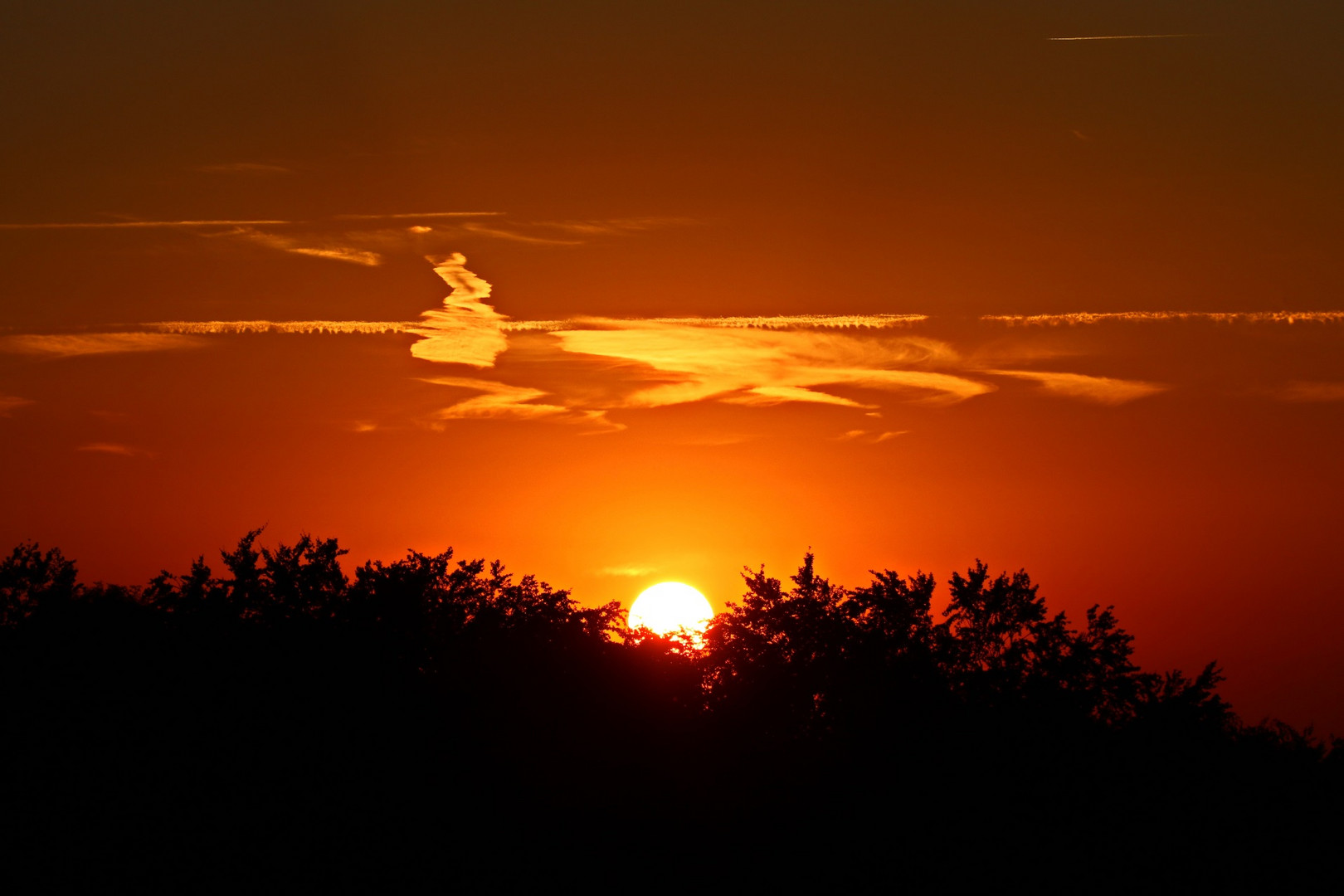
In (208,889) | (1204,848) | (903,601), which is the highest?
(903,601)

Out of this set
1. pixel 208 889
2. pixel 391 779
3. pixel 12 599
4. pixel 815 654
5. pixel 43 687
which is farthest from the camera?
pixel 12 599

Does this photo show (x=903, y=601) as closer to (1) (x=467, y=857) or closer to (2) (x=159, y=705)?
(1) (x=467, y=857)

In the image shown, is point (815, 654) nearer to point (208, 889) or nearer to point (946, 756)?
Result: point (946, 756)

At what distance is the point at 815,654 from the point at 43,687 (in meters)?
27.8

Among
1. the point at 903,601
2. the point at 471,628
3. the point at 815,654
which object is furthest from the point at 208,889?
the point at 903,601

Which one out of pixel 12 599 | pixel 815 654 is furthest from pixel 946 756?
pixel 12 599

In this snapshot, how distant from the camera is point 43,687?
48.0m

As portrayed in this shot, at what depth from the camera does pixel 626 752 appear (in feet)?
160

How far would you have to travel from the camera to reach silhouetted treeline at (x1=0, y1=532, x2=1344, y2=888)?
1695 inches

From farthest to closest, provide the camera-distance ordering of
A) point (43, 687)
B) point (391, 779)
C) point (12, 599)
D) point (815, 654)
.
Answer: point (12, 599), point (815, 654), point (43, 687), point (391, 779)

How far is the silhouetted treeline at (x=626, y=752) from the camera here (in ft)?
141

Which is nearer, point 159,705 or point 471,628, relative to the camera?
point 159,705

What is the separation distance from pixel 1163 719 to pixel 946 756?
8.09m

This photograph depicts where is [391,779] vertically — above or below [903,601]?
below
